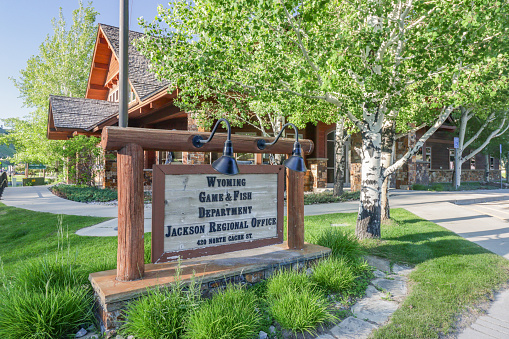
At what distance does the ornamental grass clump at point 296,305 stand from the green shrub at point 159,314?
80cm

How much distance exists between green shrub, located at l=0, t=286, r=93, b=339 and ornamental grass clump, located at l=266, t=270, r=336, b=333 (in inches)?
68.4

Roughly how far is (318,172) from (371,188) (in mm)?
9798

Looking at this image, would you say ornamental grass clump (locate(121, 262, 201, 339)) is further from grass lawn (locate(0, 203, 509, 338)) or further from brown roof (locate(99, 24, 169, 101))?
brown roof (locate(99, 24, 169, 101))

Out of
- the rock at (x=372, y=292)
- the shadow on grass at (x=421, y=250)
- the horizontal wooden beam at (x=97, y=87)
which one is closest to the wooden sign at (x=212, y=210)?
the rock at (x=372, y=292)

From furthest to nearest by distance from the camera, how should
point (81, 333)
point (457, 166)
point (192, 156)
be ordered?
point (457, 166)
point (192, 156)
point (81, 333)

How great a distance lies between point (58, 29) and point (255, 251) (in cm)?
3021

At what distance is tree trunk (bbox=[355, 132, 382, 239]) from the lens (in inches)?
238

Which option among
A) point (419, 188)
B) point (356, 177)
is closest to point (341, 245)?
point (356, 177)

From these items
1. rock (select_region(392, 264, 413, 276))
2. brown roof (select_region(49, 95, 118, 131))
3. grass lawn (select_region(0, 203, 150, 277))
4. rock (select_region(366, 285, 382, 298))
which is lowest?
rock (select_region(366, 285, 382, 298))

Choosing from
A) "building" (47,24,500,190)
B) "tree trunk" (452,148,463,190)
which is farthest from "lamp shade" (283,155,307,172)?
"tree trunk" (452,148,463,190)

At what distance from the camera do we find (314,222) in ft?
25.6

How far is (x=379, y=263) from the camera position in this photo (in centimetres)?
507

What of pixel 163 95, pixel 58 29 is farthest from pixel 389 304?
pixel 58 29

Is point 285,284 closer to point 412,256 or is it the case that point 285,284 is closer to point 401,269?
point 401,269
